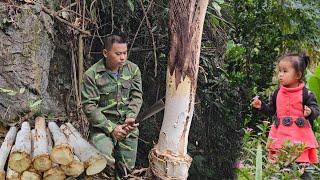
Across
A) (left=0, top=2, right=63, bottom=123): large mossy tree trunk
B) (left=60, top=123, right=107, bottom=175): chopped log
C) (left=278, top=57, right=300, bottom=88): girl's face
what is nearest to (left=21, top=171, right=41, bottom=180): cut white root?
(left=60, top=123, right=107, bottom=175): chopped log

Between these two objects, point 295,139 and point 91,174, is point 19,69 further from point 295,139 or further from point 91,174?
point 295,139

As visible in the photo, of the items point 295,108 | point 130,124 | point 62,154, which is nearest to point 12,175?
point 62,154

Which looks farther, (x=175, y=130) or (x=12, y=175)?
(x=175, y=130)

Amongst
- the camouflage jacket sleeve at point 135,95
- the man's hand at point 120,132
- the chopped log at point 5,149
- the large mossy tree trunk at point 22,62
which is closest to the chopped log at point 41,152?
the chopped log at point 5,149

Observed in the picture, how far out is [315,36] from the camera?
625 centimetres

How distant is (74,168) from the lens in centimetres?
354

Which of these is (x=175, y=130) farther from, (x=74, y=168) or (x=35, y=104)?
(x=35, y=104)

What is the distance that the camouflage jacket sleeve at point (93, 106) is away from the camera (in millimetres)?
4336

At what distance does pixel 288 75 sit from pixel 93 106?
60.6 inches

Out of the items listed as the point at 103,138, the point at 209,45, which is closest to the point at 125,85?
the point at 103,138

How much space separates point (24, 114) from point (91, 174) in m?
1.20

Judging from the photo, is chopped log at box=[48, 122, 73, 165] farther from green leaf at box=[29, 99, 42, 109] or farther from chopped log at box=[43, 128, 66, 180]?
green leaf at box=[29, 99, 42, 109]

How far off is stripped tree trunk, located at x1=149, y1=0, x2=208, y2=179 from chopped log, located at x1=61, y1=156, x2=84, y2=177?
1.86 ft

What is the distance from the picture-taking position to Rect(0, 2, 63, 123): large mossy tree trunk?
462cm
